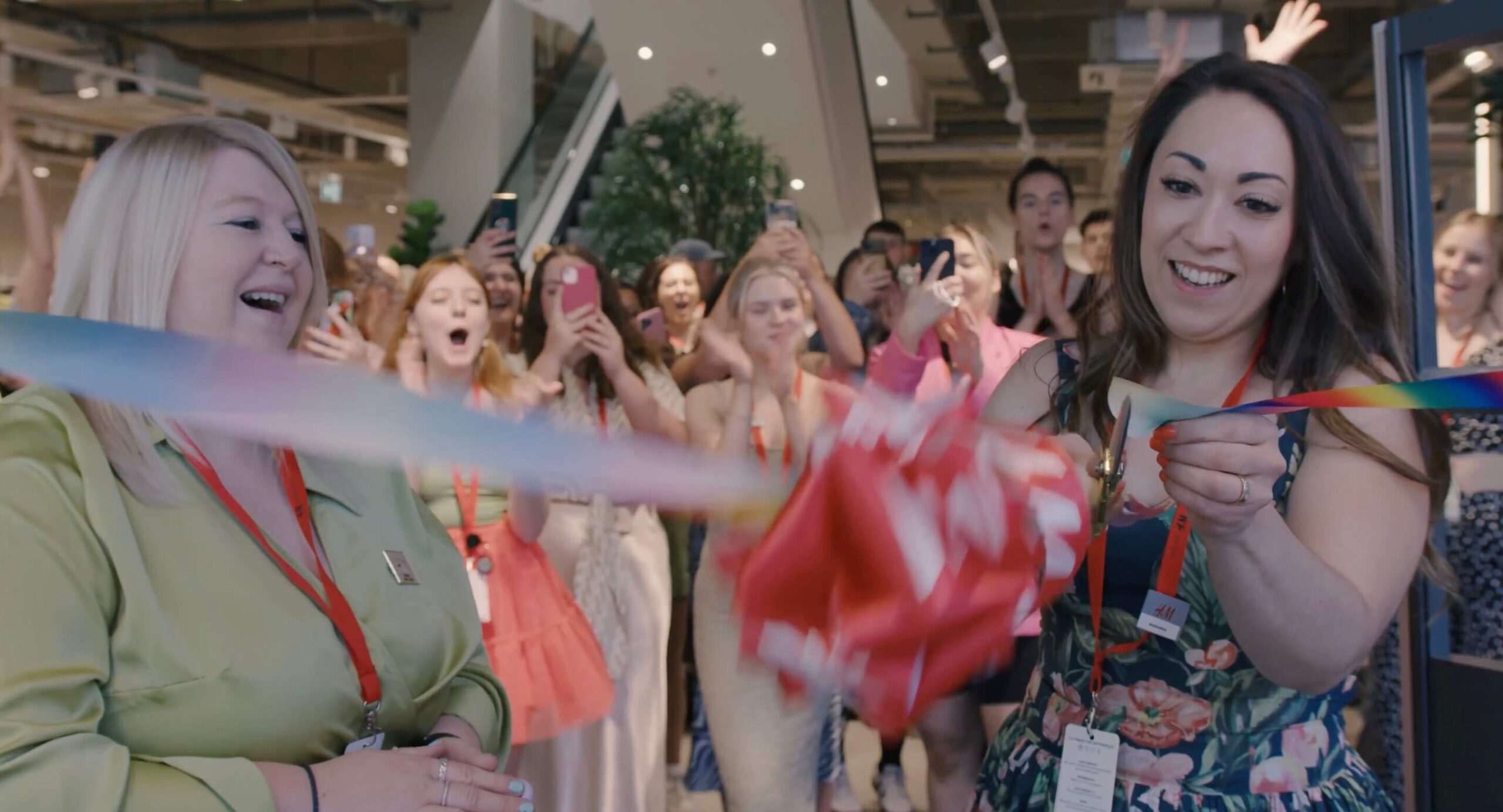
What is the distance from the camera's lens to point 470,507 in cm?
306

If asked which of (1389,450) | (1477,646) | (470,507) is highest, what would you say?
(1389,450)

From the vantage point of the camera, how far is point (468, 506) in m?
3.05

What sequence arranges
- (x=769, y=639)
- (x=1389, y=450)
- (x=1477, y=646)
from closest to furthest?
(x=769, y=639) → (x=1389, y=450) → (x=1477, y=646)

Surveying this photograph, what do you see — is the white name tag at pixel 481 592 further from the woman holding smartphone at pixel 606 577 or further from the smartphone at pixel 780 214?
the smartphone at pixel 780 214

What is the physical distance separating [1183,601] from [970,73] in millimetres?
11824

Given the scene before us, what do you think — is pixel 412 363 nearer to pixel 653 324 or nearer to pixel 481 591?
pixel 481 591

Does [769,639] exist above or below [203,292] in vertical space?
below

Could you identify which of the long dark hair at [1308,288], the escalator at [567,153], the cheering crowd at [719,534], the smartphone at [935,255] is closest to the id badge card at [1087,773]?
the cheering crowd at [719,534]

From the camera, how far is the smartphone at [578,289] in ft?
11.5

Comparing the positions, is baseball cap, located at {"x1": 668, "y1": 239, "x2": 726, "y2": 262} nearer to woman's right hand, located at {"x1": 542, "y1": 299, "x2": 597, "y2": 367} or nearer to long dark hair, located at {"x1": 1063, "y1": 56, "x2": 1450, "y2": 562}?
woman's right hand, located at {"x1": 542, "y1": 299, "x2": 597, "y2": 367}

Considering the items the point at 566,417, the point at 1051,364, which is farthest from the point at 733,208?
the point at 1051,364

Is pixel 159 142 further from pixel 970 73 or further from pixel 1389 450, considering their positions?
pixel 970 73

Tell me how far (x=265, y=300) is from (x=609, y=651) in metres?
2.13

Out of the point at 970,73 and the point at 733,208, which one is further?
the point at 970,73
